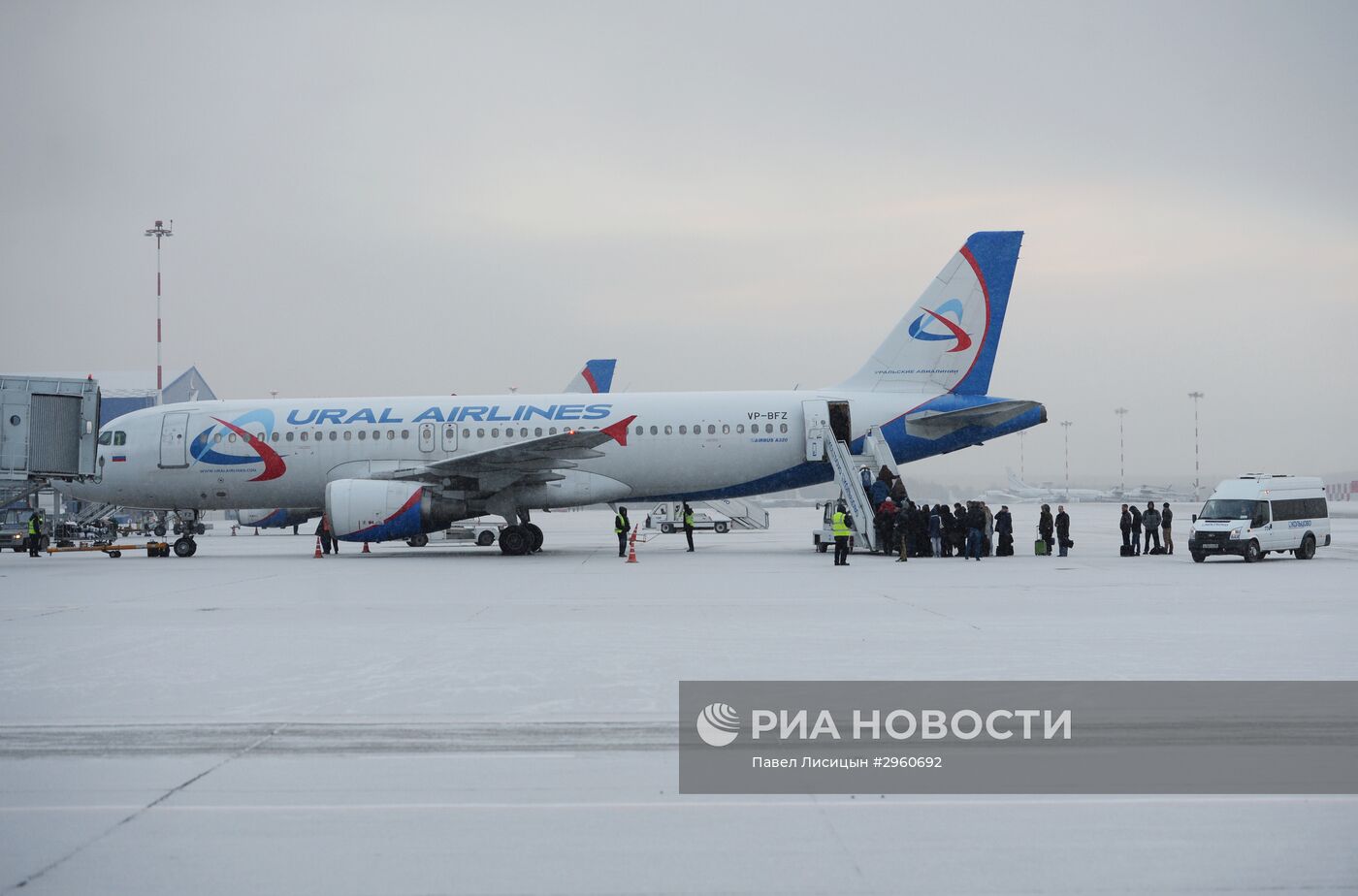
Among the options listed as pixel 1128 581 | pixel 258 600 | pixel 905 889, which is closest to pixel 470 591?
pixel 258 600

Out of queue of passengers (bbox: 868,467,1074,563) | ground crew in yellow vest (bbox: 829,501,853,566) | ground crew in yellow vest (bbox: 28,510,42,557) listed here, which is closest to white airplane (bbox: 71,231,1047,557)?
queue of passengers (bbox: 868,467,1074,563)

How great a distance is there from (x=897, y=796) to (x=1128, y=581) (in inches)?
576

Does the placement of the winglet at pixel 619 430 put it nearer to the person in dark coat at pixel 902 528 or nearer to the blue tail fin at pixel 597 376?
the person in dark coat at pixel 902 528

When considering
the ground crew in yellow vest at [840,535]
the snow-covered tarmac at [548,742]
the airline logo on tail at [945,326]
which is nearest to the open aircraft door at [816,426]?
the airline logo on tail at [945,326]

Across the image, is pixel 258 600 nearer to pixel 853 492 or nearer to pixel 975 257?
pixel 853 492

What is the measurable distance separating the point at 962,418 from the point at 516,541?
11.1 m

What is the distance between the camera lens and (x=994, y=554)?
92.1 feet

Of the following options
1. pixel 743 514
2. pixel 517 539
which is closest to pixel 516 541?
pixel 517 539

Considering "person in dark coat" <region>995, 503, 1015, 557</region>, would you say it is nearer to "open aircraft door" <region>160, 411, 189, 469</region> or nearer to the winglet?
the winglet

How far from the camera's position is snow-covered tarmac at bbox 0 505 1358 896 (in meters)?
4.78

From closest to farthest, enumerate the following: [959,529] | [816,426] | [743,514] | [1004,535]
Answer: [959,529] → [1004,535] → [816,426] → [743,514]

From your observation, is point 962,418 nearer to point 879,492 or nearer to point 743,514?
point 879,492

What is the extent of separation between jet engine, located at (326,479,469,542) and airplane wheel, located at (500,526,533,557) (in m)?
2.59

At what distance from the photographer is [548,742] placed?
715 centimetres
